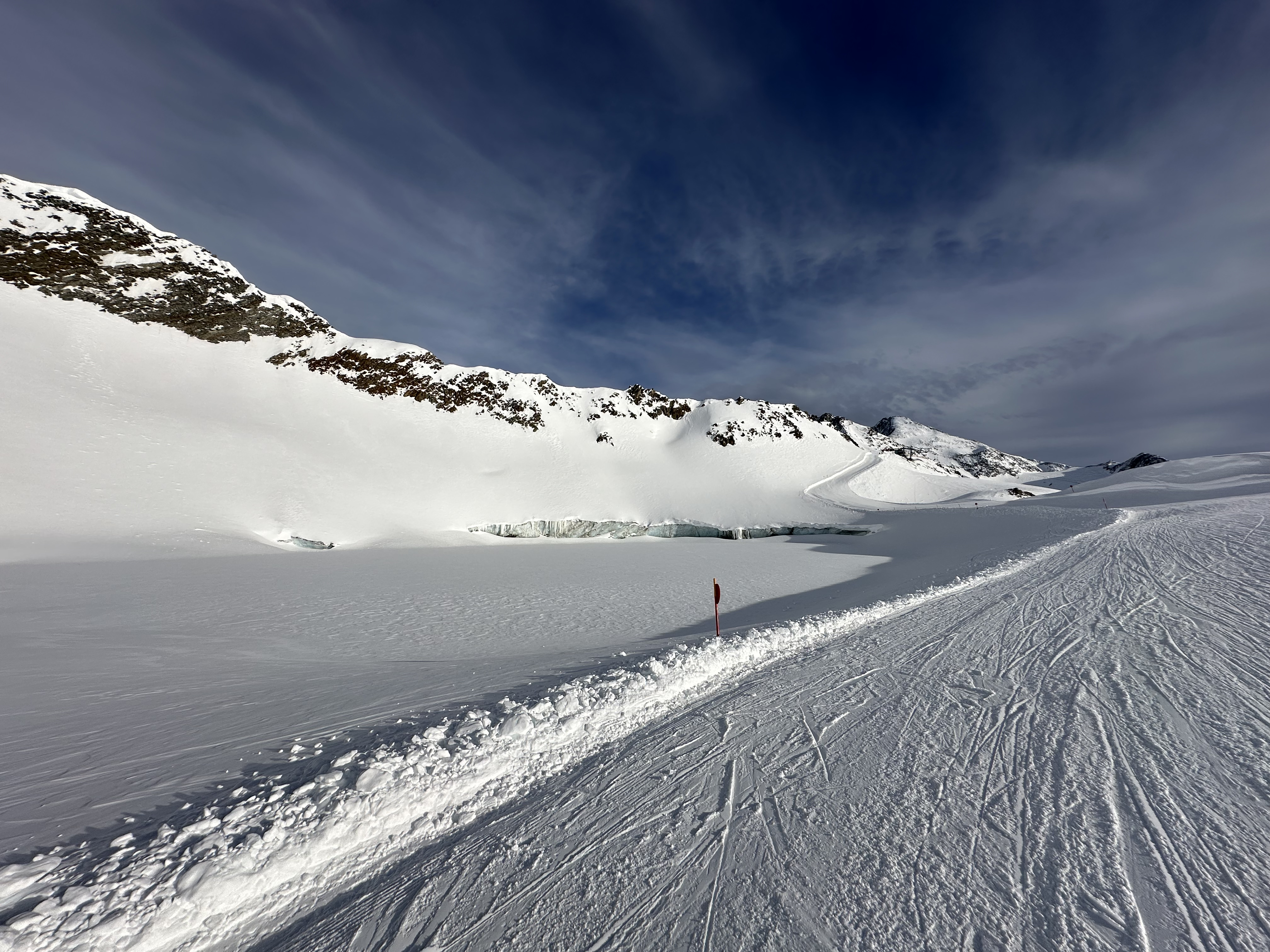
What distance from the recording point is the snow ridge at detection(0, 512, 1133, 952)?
2.66 m

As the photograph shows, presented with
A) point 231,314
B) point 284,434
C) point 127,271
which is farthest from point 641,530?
point 127,271

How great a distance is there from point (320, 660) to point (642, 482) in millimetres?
44569

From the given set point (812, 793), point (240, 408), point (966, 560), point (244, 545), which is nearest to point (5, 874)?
point (812, 793)

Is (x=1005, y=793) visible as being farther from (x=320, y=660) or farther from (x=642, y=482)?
(x=642, y=482)

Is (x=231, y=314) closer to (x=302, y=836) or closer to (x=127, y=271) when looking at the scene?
(x=127, y=271)

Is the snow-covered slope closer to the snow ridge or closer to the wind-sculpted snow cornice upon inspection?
the wind-sculpted snow cornice

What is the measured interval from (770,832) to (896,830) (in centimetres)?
88

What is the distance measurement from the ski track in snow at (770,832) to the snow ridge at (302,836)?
0.02 meters

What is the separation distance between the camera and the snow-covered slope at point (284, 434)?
86.0 ft

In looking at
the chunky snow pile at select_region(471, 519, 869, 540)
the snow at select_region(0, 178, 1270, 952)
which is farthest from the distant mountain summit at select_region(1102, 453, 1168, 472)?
the snow at select_region(0, 178, 1270, 952)

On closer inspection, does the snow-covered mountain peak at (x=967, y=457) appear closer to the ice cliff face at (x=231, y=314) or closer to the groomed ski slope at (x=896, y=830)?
the ice cliff face at (x=231, y=314)

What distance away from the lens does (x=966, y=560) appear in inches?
705

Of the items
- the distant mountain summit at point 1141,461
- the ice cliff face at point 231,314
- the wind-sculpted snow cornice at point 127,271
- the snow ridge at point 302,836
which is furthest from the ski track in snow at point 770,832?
the distant mountain summit at point 1141,461

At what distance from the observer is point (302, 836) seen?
3.32 meters
